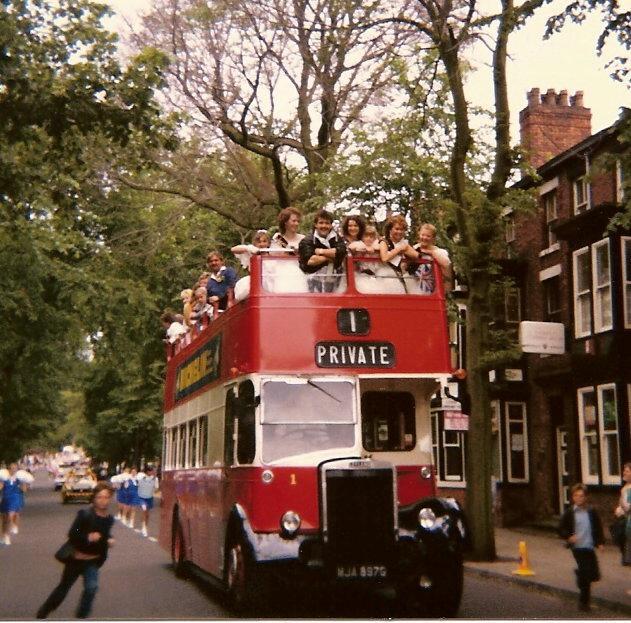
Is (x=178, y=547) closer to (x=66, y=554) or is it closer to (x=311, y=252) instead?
(x=66, y=554)

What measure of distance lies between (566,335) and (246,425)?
15.4 m

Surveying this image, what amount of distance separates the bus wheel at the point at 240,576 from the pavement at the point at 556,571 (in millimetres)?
3332

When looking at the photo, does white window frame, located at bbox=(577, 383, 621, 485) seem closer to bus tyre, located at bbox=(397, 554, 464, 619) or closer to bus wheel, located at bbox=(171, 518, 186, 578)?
bus wheel, located at bbox=(171, 518, 186, 578)

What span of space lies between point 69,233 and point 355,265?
707 inches

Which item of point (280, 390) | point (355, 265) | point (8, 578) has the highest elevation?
point (355, 265)

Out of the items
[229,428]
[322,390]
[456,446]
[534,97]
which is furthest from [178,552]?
[534,97]

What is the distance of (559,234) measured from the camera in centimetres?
2447

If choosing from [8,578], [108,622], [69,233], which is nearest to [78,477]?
[69,233]

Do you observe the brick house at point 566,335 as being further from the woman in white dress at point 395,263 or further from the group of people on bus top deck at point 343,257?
the woman in white dress at point 395,263

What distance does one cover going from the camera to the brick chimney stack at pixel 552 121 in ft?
97.5

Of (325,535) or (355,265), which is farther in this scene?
(355,265)

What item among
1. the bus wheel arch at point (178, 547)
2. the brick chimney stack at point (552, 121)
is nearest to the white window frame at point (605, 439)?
the brick chimney stack at point (552, 121)

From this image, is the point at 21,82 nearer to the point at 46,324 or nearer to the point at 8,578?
the point at 8,578

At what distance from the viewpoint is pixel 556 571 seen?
16.2 meters
